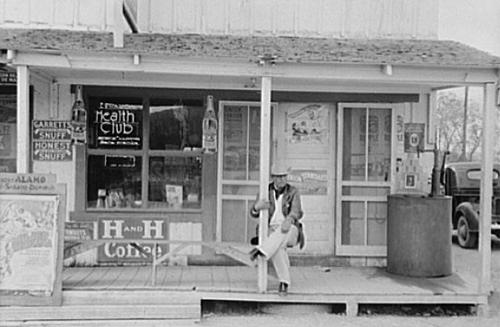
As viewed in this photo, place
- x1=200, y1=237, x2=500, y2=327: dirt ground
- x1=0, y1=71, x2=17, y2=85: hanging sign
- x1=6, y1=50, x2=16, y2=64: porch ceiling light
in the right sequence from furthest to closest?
1. x1=0, y1=71, x2=17, y2=85: hanging sign
2. x1=200, y1=237, x2=500, y2=327: dirt ground
3. x1=6, y1=50, x2=16, y2=64: porch ceiling light

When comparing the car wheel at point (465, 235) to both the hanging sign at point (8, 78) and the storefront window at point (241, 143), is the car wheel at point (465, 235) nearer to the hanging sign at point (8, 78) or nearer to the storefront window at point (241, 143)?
the storefront window at point (241, 143)

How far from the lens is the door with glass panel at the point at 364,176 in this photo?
32.1 ft

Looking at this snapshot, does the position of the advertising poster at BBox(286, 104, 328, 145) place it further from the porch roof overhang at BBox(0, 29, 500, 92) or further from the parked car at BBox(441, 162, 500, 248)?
the parked car at BBox(441, 162, 500, 248)

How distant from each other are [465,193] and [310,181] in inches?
230

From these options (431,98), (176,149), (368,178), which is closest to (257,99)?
(176,149)

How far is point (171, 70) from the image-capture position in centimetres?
767

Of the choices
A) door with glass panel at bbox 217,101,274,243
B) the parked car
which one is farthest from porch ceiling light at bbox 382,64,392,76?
the parked car

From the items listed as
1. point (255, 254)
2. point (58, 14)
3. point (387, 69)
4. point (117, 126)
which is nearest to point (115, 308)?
point (255, 254)

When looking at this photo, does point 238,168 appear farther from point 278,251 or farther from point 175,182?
point 278,251

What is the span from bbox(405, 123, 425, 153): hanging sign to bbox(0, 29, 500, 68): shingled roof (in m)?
1.29

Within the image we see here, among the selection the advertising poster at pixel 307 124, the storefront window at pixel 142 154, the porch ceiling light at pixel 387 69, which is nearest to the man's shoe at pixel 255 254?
the storefront window at pixel 142 154

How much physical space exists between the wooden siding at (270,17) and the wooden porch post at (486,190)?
232 centimetres

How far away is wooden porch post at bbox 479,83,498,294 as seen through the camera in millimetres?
7961

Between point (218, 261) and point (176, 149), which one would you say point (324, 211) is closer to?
point (218, 261)
